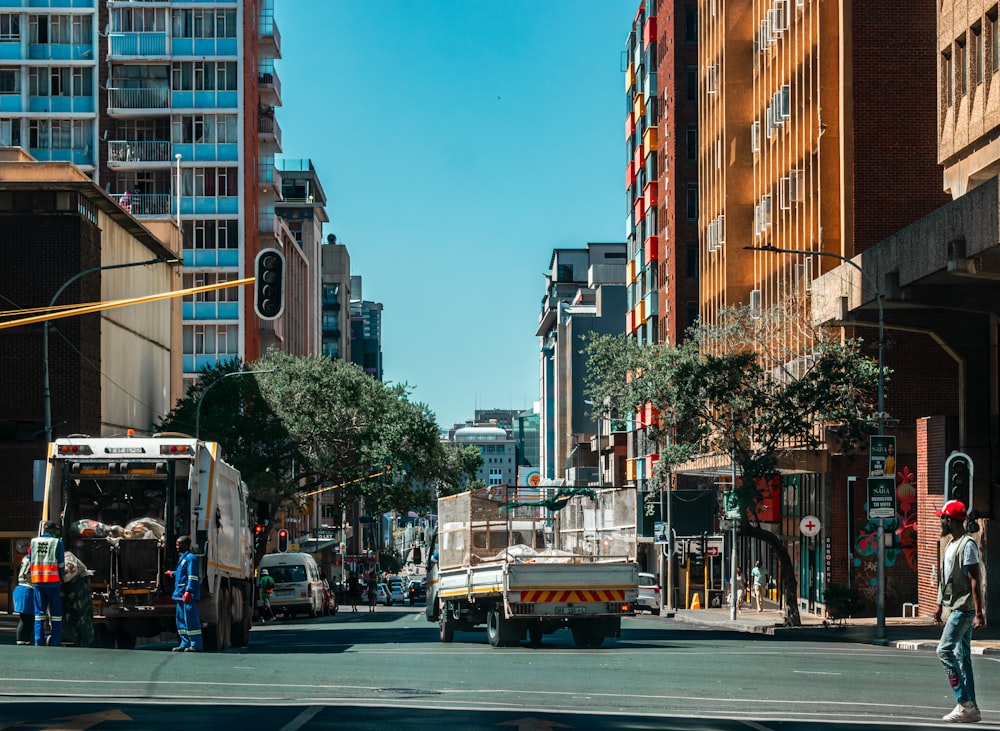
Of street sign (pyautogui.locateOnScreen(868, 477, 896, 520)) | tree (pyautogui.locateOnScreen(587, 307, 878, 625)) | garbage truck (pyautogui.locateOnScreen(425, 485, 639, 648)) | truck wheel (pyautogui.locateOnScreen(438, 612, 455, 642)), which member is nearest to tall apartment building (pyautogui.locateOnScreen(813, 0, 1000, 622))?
tree (pyautogui.locateOnScreen(587, 307, 878, 625))

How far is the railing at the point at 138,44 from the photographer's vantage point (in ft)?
308

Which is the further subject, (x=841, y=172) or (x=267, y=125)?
(x=267, y=125)

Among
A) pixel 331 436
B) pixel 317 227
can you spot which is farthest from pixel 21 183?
pixel 317 227

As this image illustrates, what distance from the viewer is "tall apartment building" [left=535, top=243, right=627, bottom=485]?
479ft

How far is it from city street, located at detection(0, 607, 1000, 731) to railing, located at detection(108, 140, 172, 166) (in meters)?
71.4

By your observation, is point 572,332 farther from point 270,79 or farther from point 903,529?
point 903,529

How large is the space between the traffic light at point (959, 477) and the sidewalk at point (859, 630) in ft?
9.90

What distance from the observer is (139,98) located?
310ft

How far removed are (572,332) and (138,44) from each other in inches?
2513

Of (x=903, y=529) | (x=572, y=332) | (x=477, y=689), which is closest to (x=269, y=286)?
(x=477, y=689)

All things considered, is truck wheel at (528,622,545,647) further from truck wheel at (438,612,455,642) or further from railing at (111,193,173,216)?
railing at (111,193,173,216)

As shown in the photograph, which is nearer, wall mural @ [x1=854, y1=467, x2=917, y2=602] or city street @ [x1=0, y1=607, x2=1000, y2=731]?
city street @ [x1=0, y1=607, x2=1000, y2=731]

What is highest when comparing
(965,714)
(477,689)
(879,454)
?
(879,454)

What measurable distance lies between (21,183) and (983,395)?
1215 inches
